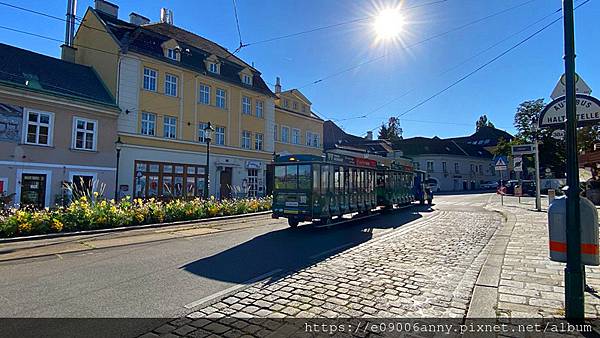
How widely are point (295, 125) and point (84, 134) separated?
22.1 meters

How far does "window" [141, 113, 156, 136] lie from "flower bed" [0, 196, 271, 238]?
32.6 feet

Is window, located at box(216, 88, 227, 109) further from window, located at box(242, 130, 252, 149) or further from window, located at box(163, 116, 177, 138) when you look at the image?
window, located at box(163, 116, 177, 138)

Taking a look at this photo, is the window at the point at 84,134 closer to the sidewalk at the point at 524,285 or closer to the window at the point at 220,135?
the window at the point at 220,135

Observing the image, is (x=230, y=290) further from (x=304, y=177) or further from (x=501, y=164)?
(x=501, y=164)

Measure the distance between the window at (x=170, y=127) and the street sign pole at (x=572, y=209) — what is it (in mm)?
25338

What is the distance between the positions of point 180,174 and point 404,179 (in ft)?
54.0

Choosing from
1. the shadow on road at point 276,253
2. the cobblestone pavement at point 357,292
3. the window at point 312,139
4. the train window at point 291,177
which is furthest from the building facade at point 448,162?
the cobblestone pavement at point 357,292

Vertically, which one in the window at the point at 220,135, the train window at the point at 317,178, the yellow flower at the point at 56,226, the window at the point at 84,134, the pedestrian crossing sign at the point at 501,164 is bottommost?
the yellow flower at the point at 56,226

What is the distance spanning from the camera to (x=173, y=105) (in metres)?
26.4

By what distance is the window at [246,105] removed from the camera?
32406 millimetres

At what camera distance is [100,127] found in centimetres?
2206

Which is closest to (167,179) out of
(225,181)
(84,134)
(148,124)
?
(148,124)

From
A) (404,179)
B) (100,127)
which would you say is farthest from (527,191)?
(100,127)

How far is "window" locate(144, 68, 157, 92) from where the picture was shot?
24891mm
